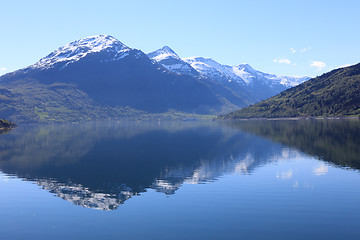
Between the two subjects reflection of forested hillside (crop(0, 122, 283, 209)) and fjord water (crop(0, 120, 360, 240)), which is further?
reflection of forested hillside (crop(0, 122, 283, 209))

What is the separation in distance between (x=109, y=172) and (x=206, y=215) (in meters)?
42.6

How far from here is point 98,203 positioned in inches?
2073

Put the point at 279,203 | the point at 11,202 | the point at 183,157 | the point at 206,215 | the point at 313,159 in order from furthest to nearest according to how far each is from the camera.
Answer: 1. the point at 183,157
2. the point at 313,159
3. the point at 11,202
4. the point at 279,203
5. the point at 206,215

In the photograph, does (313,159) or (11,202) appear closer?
(11,202)

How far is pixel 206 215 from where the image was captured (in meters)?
44.9

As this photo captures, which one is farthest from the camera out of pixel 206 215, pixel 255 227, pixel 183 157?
pixel 183 157

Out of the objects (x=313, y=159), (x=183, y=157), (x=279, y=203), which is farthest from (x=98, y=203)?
(x=313, y=159)

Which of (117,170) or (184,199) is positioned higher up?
(117,170)

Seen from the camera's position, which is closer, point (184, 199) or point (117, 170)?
point (184, 199)

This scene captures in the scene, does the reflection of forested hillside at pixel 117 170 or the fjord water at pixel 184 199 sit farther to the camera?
the reflection of forested hillside at pixel 117 170

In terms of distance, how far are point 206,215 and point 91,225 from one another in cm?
1603

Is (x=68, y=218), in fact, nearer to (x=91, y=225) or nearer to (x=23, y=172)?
(x=91, y=225)

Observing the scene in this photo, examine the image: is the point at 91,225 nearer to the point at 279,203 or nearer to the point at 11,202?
the point at 11,202

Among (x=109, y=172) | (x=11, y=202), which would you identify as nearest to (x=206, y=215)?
(x=11, y=202)
